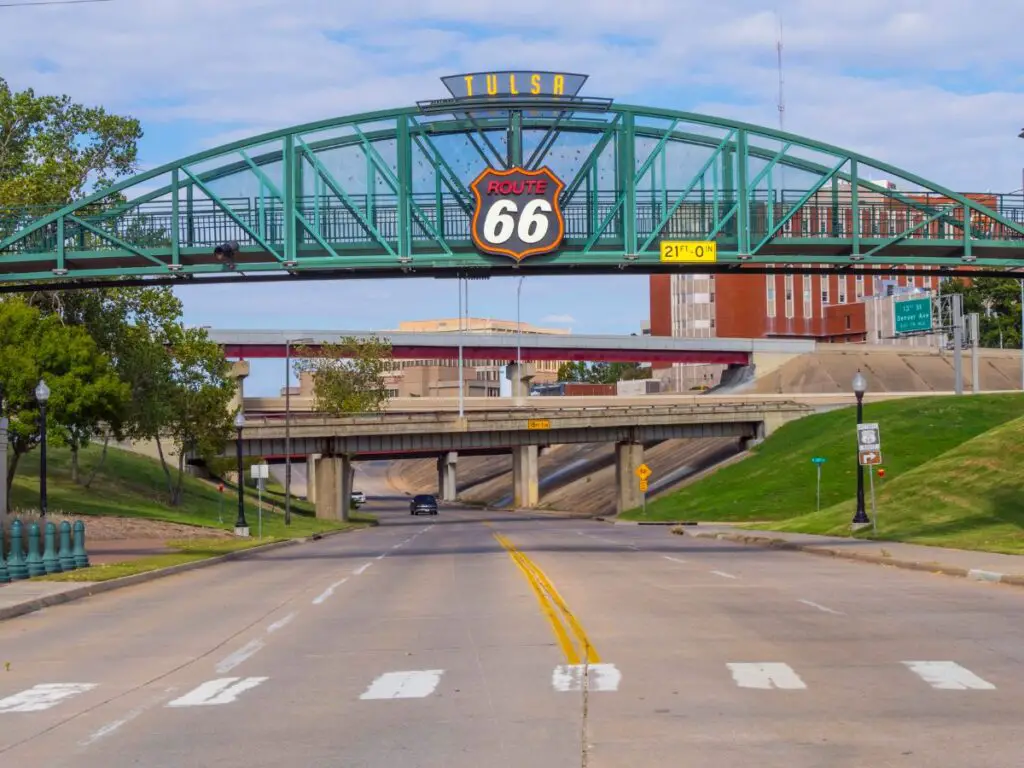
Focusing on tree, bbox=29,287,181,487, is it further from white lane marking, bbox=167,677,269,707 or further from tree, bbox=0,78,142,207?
white lane marking, bbox=167,677,269,707

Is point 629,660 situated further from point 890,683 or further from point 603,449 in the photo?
point 603,449

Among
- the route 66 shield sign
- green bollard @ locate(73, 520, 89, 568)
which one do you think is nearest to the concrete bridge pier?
the route 66 shield sign

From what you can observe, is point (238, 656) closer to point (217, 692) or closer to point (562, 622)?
point (217, 692)

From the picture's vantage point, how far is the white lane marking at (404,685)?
12.5m

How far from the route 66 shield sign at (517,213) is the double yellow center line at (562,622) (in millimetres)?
9327

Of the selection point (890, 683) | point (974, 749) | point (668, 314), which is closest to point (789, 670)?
point (890, 683)

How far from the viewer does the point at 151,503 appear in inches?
2808

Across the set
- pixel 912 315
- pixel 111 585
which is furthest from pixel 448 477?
pixel 111 585

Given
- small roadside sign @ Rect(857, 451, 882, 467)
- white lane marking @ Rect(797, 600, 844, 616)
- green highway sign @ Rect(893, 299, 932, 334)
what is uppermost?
green highway sign @ Rect(893, 299, 932, 334)

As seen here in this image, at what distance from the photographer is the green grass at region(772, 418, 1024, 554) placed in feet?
122

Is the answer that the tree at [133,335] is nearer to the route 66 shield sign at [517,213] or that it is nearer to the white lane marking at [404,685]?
the route 66 shield sign at [517,213]

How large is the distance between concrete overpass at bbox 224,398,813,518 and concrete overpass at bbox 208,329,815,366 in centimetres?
3327

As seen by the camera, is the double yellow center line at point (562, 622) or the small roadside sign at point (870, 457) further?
the small roadside sign at point (870, 457)

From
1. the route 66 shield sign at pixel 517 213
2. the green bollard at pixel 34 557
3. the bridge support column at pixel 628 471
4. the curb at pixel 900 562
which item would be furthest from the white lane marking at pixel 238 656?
the bridge support column at pixel 628 471
